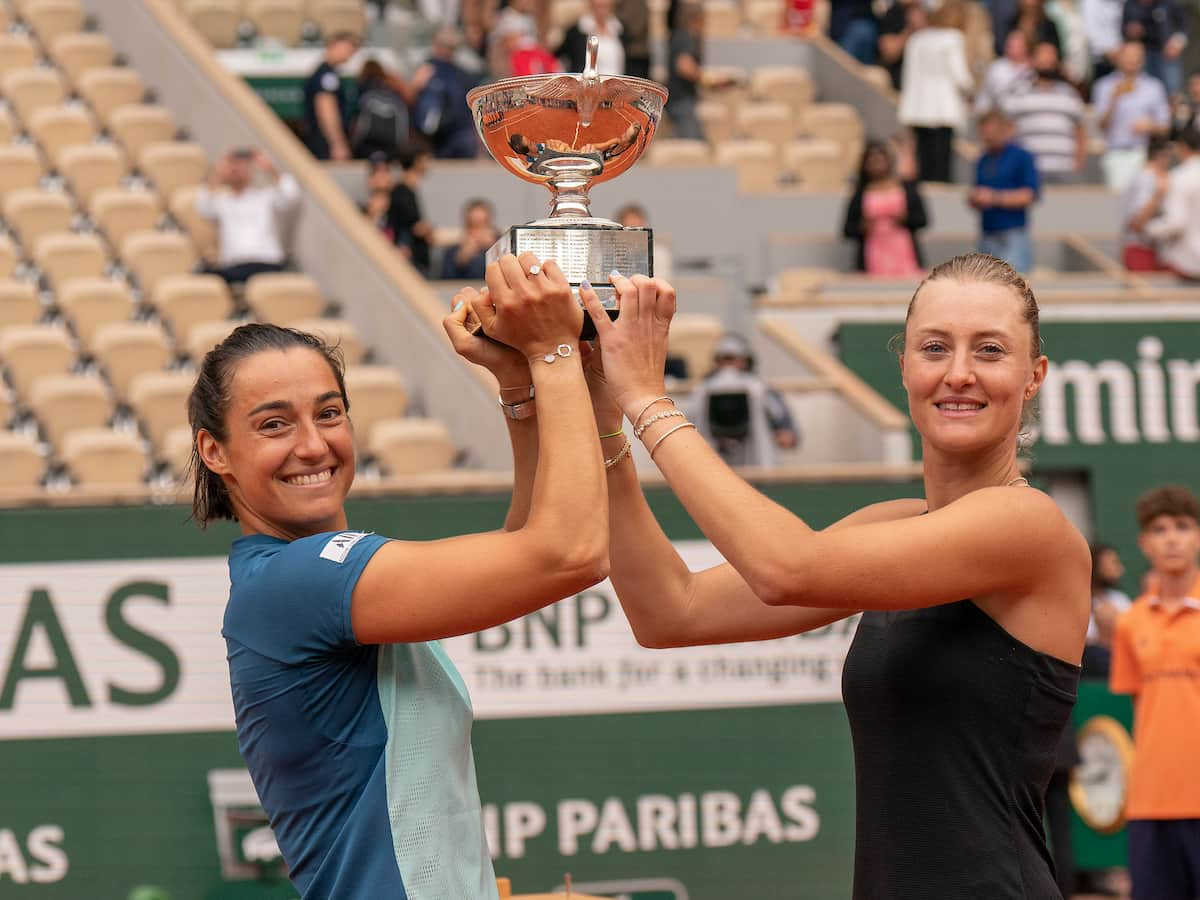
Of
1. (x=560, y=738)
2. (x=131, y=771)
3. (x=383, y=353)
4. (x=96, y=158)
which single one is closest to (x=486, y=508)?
(x=560, y=738)

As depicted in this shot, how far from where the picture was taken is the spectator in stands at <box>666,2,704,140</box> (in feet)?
42.1

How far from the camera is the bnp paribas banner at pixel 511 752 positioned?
6.04m

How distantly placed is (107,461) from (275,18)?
711cm

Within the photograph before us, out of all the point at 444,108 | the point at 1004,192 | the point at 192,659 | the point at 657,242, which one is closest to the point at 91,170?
the point at 444,108

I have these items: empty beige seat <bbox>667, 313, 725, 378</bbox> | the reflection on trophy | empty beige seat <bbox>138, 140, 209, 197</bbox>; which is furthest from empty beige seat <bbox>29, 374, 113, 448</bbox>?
the reflection on trophy

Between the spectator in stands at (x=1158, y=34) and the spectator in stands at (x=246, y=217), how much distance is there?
7.28 m

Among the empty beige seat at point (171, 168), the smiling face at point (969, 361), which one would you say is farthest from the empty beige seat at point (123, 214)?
the smiling face at point (969, 361)

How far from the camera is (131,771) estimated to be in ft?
20.0

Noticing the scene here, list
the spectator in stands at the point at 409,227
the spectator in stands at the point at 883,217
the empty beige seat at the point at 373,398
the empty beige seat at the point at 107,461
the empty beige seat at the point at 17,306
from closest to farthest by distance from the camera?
the empty beige seat at the point at 107,461 < the empty beige seat at the point at 373,398 < the empty beige seat at the point at 17,306 < the spectator in stands at the point at 409,227 < the spectator in stands at the point at 883,217

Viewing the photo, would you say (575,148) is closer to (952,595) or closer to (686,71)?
(952,595)

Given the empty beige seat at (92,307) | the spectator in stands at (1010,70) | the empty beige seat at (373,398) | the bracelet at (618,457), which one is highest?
the spectator in stands at (1010,70)

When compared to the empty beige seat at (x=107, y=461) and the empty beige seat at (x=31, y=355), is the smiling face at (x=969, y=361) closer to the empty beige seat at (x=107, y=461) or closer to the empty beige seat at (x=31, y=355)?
the empty beige seat at (x=107, y=461)

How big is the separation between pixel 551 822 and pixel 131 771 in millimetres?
1404

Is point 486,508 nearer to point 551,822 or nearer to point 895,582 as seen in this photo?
point 551,822
